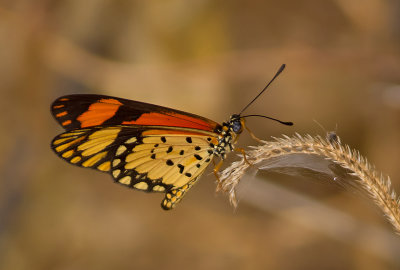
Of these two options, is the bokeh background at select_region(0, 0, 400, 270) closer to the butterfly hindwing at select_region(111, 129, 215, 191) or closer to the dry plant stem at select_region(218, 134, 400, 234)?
the butterfly hindwing at select_region(111, 129, 215, 191)

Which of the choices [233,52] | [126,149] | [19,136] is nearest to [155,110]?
[126,149]

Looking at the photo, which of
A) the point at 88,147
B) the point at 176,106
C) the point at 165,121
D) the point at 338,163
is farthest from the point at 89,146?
the point at 176,106

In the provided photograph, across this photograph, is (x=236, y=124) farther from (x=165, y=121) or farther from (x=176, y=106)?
(x=176, y=106)

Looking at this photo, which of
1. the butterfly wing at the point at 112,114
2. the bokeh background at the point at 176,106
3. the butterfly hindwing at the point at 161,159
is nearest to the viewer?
the butterfly wing at the point at 112,114

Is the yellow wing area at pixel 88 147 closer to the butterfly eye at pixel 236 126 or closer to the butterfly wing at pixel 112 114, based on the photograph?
the butterfly wing at pixel 112 114

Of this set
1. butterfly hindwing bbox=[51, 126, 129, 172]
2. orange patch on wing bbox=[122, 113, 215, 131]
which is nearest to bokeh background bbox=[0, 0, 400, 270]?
orange patch on wing bbox=[122, 113, 215, 131]

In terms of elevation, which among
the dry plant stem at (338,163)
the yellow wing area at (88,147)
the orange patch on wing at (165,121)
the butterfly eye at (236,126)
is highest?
the dry plant stem at (338,163)

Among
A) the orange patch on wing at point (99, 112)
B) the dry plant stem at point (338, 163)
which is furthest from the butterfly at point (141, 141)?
the dry plant stem at point (338, 163)
